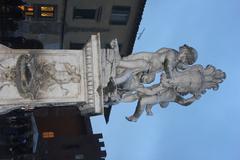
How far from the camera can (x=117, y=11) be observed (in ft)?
94.8

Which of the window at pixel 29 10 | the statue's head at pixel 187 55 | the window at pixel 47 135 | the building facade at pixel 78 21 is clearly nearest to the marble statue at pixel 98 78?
the statue's head at pixel 187 55

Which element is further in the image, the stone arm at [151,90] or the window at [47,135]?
the window at [47,135]

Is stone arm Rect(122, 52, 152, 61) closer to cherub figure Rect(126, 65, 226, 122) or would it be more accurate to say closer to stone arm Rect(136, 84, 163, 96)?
cherub figure Rect(126, 65, 226, 122)

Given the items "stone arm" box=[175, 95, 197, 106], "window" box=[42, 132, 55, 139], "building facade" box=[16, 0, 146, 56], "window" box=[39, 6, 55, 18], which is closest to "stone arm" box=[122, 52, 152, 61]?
"stone arm" box=[175, 95, 197, 106]

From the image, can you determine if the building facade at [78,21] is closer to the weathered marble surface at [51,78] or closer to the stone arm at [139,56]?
the stone arm at [139,56]

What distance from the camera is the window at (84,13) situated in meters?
28.5

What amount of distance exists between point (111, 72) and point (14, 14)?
13.9 meters

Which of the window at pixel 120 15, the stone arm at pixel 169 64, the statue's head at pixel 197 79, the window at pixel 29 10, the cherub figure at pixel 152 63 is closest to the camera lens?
the cherub figure at pixel 152 63

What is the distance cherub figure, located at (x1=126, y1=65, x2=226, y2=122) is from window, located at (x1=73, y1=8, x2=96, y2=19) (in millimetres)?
15797

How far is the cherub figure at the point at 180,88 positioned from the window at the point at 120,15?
51.8 feet

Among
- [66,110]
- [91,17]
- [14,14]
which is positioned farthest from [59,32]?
[66,110]

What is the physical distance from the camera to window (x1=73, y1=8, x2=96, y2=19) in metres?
28.5

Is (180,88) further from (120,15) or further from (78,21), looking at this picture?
(78,21)

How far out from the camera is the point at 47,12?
92.5 feet
